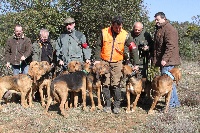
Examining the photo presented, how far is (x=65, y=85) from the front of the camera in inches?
312

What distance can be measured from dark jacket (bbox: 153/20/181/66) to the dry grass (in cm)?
142

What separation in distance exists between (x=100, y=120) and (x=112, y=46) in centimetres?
198

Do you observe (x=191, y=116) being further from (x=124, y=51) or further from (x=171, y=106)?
(x=124, y=51)

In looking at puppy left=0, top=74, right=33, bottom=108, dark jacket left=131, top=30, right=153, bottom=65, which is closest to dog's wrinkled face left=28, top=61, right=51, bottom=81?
puppy left=0, top=74, right=33, bottom=108

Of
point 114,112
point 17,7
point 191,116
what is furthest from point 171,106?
point 17,7

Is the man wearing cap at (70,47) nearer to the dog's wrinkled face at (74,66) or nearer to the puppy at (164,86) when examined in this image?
the dog's wrinkled face at (74,66)

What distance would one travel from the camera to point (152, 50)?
875 cm

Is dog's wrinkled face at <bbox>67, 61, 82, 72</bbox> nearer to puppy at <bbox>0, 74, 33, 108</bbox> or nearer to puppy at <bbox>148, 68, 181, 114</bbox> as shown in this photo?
puppy at <bbox>0, 74, 33, 108</bbox>

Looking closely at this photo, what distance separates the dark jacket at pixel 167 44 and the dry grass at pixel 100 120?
1.42 m

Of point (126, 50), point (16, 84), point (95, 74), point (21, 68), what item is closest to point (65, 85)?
point (95, 74)

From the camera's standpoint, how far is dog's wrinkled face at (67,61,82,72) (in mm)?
8578

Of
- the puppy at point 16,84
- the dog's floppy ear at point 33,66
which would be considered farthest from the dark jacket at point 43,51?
the puppy at point 16,84

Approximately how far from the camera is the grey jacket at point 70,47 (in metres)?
8.71

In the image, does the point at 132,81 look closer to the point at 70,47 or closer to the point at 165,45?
the point at 165,45
